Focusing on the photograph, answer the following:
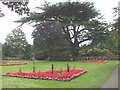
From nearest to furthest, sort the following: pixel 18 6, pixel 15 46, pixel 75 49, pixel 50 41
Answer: pixel 18 6
pixel 50 41
pixel 75 49
pixel 15 46

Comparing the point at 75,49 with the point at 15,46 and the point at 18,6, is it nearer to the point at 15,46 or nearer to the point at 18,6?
the point at 15,46

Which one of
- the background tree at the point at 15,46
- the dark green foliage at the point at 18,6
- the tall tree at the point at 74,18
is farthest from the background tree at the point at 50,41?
the dark green foliage at the point at 18,6

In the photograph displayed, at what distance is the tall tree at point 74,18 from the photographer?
44.0m

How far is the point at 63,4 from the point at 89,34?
21.1 feet

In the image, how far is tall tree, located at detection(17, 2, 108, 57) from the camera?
144 ft

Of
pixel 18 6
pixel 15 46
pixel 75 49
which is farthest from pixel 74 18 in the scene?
pixel 18 6

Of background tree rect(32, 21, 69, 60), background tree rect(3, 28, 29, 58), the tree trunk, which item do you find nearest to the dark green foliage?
background tree rect(32, 21, 69, 60)

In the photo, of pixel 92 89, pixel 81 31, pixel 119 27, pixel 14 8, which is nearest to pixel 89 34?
pixel 81 31

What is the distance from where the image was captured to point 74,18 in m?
45.0

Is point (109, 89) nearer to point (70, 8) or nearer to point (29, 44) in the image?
point (70, 8)

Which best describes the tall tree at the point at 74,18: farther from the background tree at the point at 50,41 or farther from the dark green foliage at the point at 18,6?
the dark green foliage at the point at 18,6

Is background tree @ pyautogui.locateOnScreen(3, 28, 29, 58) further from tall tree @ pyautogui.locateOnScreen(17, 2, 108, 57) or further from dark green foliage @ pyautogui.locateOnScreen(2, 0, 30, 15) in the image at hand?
dark green foliage @ pyautogui.locateOnScreen(2, 0, 30, 15)

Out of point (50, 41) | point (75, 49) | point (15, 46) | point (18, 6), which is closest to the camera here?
point (18, 6)

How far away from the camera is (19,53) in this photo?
5356 centimetres
